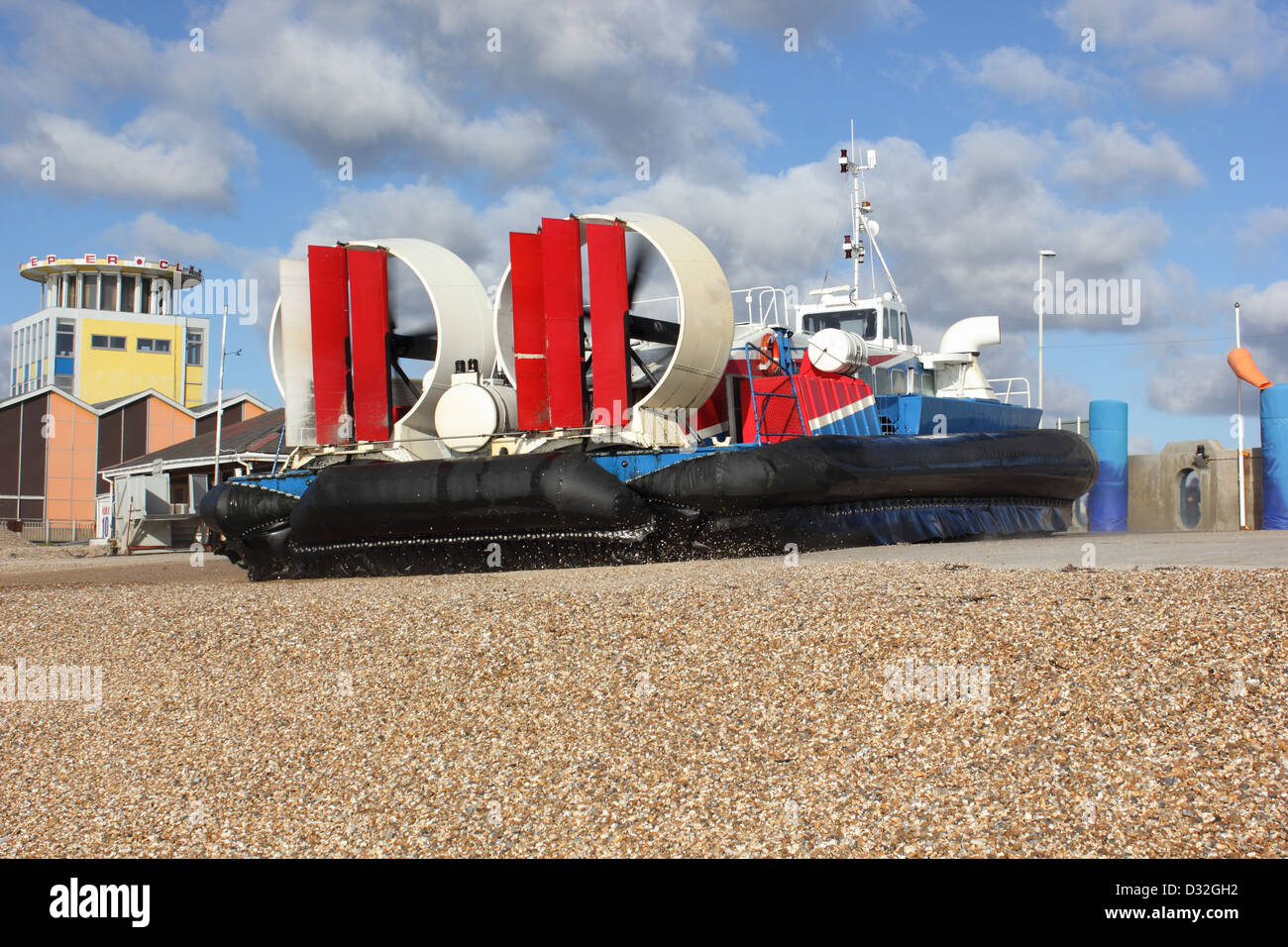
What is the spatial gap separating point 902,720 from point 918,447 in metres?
6.27

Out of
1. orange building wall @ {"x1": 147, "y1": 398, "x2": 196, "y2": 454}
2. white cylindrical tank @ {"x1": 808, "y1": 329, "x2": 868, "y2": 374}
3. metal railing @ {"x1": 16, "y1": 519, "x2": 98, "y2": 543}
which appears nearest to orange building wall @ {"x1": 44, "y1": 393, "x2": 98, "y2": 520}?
metal railing @ {"x1": 16, "y1": 519, "x2": 98, "y2": 543}

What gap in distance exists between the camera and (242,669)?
5051 millimetres

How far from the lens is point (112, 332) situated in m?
42.8

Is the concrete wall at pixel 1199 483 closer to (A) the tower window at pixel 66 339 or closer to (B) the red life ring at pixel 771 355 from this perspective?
(B) the red life ring at pixel 771 355

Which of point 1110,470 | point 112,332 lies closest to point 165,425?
point 112,332

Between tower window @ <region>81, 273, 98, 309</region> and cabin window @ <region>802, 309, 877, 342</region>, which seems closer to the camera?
cabin window @ <region>802, 309, 877, 342</region>

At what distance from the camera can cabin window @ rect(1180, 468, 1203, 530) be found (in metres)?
15.4

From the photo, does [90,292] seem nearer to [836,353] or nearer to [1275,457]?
[836,353]

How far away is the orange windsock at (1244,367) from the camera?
1425cm

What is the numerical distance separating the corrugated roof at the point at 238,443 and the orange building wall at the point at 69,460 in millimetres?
3856

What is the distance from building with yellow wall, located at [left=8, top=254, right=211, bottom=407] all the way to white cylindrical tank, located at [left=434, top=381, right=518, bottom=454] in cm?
3468

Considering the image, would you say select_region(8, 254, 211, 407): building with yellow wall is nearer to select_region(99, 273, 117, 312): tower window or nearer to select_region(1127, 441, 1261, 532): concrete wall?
select_region(99, 273, 117, 312): tower window

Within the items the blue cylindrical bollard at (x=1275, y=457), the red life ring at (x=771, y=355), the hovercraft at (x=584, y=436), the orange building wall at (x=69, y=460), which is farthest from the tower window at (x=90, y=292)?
the blue cylindrical bollard at (x=1275, y=457)
